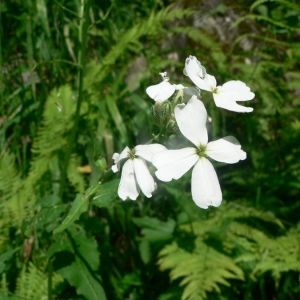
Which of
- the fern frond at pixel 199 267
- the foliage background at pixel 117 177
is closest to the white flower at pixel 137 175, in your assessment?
the foliage background at pixel 117 177

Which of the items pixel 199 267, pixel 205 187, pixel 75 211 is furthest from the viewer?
pixel 199 267

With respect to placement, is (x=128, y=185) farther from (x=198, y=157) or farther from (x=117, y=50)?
(x=117, y=50)

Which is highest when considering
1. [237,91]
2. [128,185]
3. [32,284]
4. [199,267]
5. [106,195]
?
[237,91]

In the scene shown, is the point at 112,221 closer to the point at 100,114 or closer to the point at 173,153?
the point at 100,114

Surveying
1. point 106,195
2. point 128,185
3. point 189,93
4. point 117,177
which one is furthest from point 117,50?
point 128,185

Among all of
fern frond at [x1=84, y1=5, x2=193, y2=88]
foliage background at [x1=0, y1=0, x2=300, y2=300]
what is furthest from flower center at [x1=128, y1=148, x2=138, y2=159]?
fern frond at [x1=84, y1=5, x2=193, y2=88]

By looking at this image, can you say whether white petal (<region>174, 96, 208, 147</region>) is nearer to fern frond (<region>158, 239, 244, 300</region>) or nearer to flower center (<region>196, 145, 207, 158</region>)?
flower center (<region>196, 145, 207, 158</region>)

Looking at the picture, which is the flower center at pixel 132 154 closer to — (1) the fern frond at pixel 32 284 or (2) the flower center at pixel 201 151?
(2) the flower center at pixel 201 151
